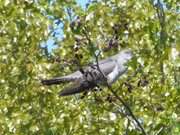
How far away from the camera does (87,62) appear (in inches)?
332

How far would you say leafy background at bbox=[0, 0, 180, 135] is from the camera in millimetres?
7839

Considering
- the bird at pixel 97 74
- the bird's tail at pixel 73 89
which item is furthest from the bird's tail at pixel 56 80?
the bird's tail at pixel 73 89

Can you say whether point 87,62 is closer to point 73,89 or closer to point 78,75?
point 73,89

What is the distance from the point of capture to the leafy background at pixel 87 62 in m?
7.84

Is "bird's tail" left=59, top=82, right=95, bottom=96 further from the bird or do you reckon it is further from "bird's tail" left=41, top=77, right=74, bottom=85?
"bird's tail" left=41, top=77, right=74, bottom=85

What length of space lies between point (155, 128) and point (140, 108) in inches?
50.0

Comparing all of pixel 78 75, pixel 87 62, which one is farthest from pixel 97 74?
pixel 78 75

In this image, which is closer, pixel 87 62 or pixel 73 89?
pixel 87 62

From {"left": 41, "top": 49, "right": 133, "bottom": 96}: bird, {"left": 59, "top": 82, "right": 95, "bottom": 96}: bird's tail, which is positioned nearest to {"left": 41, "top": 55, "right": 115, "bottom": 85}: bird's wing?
{"left": 41, "top": 49, "right": 133, "bottom": 96}: bird

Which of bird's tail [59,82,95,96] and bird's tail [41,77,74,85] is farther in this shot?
bird's tail [41,77,74,85]

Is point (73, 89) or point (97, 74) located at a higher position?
point (97, 74)

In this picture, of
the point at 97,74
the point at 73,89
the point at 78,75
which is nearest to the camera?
the point at 97,74

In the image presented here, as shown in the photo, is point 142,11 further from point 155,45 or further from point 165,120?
point 165,120

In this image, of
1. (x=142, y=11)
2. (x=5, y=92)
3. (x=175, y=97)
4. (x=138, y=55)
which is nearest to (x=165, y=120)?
(x=175, y=97)
